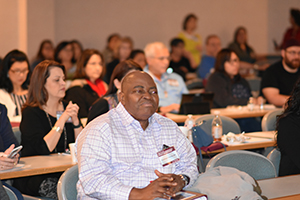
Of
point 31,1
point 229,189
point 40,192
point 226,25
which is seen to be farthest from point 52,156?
point 226,25

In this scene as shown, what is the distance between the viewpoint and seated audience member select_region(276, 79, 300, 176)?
2681 mm

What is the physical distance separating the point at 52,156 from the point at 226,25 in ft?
28.3

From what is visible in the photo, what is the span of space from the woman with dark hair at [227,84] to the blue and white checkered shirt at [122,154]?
139 inches

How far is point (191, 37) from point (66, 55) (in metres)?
3.31

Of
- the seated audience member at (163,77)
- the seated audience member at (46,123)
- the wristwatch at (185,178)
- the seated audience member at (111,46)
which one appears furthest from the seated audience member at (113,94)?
the seated audience member at (111,46)

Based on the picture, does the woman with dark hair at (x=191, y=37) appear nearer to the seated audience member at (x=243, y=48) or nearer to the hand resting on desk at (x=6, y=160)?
the seated audience member at (x=243, y=48)

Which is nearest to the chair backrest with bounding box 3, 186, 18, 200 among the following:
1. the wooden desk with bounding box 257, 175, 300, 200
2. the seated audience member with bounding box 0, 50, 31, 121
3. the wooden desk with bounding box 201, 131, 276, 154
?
the wooden desk with bounding box 257, 175, 300, 200

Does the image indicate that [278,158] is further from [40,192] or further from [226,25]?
[226,25]

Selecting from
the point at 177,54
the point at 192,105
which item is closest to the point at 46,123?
the point at 192,105

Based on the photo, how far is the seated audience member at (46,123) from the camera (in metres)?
3.13

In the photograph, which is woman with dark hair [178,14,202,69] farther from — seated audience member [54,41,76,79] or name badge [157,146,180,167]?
name badge [157,146,180,167]

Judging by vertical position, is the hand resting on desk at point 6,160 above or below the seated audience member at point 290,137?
below

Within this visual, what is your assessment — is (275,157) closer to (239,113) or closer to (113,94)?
(113,94)

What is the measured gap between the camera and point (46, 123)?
134 inches
